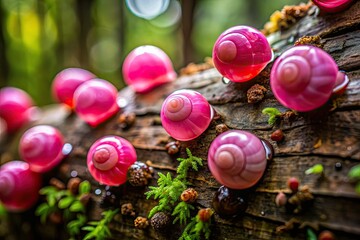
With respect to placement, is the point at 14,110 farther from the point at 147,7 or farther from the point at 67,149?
the point at 147,7

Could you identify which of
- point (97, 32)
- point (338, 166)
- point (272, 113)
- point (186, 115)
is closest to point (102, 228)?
point (186, 115)

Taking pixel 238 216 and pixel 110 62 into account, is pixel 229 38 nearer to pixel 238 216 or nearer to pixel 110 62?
pixel 238 216

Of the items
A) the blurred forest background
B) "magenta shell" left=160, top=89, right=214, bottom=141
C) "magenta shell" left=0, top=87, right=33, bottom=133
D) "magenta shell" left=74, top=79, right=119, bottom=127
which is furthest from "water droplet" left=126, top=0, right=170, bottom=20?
"magenta shell" left=160, top=89, right=214, bottom=141

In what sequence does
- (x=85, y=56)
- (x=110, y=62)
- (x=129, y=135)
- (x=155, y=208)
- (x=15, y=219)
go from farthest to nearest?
(x=110, y=62), (x=85, y=56), (x=15, y=219), (x=129, y=135), (x=155, y=208)

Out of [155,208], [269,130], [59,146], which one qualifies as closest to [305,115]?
[269,130]

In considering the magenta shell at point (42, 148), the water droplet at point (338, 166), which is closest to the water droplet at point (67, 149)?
the magenta shell at point (42, 148)

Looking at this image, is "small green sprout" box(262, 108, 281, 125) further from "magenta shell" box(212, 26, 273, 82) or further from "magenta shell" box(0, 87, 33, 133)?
"magenta shell" box(0, 87, 33, 133)

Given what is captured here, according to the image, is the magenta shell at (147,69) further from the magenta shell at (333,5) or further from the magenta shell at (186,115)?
the magenta shell at (333,5)
